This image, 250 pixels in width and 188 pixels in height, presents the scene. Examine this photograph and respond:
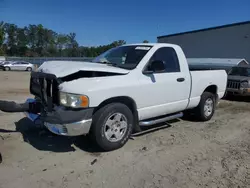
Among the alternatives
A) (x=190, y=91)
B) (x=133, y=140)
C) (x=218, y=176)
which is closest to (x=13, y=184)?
(x=133, y=140)

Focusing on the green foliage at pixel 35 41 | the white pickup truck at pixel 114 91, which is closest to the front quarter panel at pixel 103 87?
the white pickup truck at pixel 114 91

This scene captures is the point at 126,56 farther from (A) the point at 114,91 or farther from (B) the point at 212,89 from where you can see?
(B) the point at 212,89

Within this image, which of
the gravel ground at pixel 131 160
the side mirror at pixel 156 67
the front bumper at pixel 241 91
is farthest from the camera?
the front bumper at pixel 241 91

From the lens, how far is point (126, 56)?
482 centimetres

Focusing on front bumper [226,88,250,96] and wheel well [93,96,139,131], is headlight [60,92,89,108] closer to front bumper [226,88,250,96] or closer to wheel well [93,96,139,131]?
wheel well [93,96,139,131]

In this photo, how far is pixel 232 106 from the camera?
873 centimetres

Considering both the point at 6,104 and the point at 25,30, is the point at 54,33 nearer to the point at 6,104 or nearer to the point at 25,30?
the point at 25,30

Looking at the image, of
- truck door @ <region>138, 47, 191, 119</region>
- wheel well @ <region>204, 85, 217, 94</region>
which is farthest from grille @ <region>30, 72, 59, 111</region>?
wheel well @ <region>204, 85, 217, 94</region>

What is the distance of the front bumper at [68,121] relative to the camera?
348 cm

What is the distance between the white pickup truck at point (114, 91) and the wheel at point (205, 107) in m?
0.51

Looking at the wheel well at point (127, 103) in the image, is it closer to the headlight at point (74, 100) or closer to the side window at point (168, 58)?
the headlight at point (74, 100)

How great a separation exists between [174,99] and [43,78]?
2708 mm

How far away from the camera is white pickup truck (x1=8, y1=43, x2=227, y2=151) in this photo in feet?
11.7

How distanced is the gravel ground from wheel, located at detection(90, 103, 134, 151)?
191 millimetres
